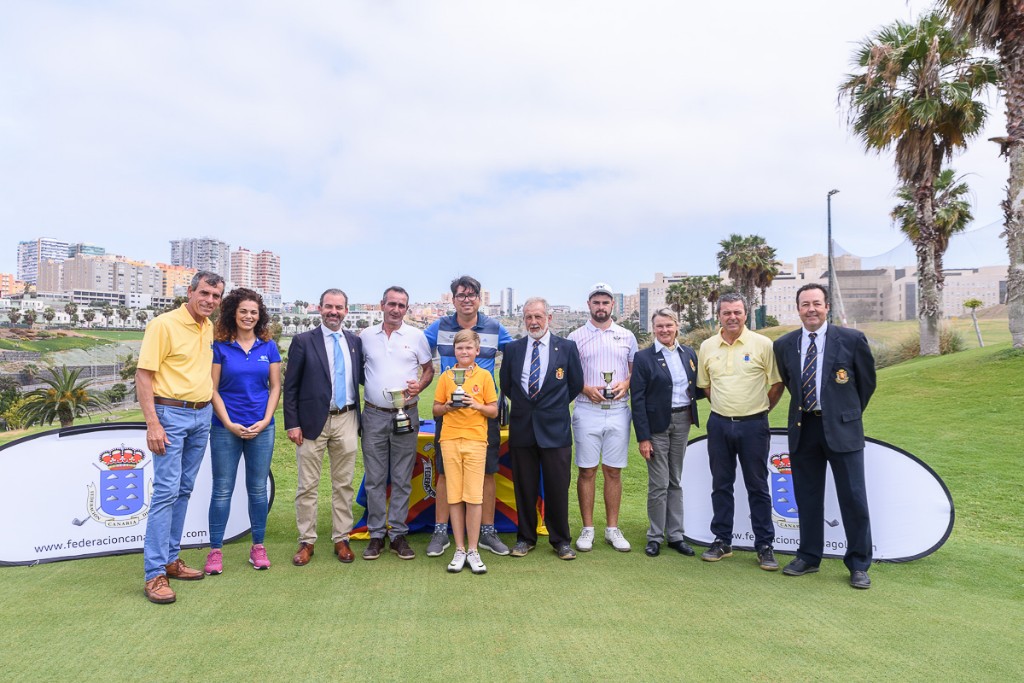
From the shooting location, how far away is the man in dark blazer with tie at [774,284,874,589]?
13.3 feet

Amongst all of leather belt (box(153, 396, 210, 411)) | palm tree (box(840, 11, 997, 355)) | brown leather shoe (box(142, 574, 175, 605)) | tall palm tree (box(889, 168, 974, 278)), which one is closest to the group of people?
leather belt (box(153, 396, 210, 411))

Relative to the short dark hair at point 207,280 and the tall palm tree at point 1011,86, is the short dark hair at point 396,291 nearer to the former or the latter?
the short dark hair at point 207,280

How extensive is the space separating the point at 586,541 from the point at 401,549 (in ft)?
4.78

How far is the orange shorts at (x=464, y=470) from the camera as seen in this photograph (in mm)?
4297

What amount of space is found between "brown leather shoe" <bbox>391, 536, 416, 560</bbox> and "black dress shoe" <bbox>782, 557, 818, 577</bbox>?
2721 millimetres

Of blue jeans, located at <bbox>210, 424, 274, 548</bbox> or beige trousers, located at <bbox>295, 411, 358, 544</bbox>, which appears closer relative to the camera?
blue jeans, located at <bbox>210, 424, 274, 548</bbox>

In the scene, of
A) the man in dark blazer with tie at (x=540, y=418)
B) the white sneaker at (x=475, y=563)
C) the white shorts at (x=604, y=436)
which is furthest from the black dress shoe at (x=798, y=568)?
the white sneaker at (x=475, y=563)

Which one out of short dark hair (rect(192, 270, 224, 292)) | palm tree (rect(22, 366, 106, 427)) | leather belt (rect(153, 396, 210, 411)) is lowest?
palm tree (rect(22, 366, 106, 427))

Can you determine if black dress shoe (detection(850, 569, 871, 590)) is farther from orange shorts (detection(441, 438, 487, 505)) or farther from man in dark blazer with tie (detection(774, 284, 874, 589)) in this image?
orange shorts (detection(441, 438, 487, 505))

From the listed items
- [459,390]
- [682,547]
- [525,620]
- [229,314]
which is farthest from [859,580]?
[229,314]

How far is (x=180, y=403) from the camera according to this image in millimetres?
3752

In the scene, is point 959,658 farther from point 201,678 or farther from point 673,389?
point 201,678

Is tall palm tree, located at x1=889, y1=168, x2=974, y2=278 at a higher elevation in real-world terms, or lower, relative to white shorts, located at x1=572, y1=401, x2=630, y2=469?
higher

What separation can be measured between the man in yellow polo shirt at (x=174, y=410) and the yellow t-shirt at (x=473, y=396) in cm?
158
